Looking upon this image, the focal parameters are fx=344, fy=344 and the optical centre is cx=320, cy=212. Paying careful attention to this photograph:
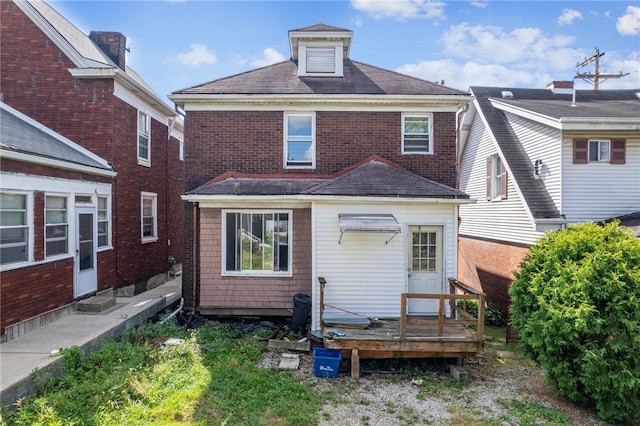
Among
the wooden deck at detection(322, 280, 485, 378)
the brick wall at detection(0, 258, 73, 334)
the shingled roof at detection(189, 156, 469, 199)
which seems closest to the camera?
the wooden deck at detection(322, 280, 485, 378)

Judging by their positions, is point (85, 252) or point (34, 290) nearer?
point (34, 290)

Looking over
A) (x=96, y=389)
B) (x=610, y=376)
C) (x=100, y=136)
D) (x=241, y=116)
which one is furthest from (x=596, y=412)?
(x=100, y=136)

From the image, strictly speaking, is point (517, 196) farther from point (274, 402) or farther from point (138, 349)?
point (138, 349)

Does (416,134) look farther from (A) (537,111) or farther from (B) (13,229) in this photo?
(B) (13,229)

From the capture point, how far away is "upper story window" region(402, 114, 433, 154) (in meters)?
A: 10.2

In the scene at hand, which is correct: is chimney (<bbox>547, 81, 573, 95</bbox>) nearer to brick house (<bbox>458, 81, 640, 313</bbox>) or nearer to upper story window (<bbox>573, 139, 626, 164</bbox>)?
brick house (<bbox>458, 81, 640, 313</bbox>)

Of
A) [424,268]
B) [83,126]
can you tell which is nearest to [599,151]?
[424,268]

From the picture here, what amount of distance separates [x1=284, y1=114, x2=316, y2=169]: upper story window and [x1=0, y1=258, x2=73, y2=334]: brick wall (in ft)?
20.9

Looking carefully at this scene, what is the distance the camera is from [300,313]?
838 cm

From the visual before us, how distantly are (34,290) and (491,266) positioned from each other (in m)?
13.2

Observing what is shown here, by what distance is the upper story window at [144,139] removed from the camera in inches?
479

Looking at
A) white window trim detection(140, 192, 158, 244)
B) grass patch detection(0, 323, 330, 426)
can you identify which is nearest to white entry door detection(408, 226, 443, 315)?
grass patch detection(0, 323, 330, 426)

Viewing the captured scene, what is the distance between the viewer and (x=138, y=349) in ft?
22.8

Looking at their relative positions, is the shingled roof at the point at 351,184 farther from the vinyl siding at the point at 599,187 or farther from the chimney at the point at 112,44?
the chimney at the point at 112,44
